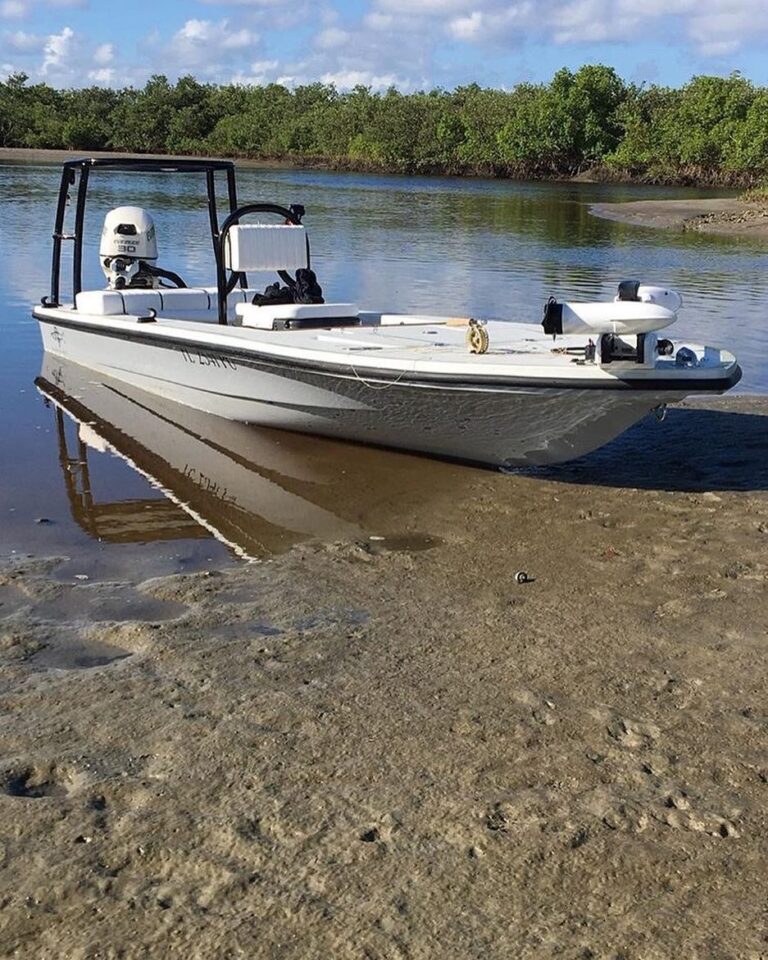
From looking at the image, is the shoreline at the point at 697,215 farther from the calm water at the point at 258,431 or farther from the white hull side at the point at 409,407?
the white hull side at the point at 409,407

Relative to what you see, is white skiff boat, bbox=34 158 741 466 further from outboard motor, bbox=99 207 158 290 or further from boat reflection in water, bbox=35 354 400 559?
boat reflection in water, bbox=35 354 400 559

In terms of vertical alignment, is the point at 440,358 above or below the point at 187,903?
above

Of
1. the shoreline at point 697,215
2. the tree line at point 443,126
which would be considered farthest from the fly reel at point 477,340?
the tree line at point 443,126

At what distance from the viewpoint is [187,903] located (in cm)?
293

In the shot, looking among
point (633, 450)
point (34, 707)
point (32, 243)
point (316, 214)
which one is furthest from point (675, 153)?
point (34, 707)

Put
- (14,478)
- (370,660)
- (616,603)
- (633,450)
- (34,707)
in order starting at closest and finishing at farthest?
(34,707)
(370,660)
(616,603)
(14,478)
(633,450)

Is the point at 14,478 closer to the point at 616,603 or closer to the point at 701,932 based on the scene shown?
the point at 616,603

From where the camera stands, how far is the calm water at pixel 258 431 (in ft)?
21.2

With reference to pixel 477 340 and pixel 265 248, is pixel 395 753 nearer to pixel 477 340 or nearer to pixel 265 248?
pixel 477 340

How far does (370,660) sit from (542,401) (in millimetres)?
2609

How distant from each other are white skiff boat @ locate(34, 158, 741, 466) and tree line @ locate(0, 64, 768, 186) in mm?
62210

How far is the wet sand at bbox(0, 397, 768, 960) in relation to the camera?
2.90 m

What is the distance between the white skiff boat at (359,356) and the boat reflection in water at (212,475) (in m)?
0.19

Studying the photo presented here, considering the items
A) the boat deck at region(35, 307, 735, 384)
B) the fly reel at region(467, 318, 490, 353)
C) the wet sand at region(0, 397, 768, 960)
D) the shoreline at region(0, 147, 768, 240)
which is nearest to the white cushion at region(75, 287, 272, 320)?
the boat deck at region(35, 307, 735, 384)
